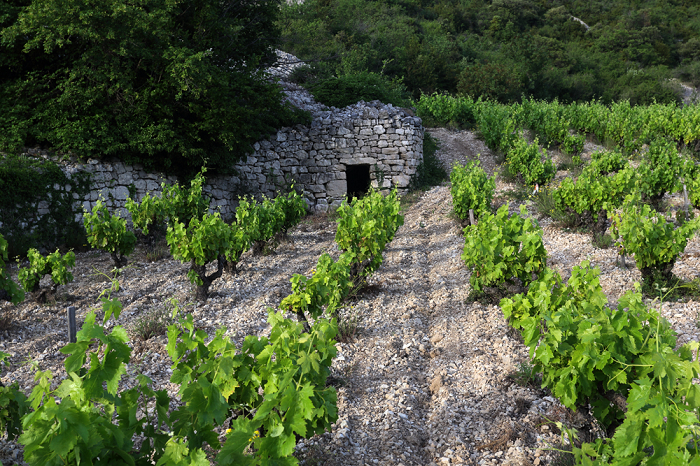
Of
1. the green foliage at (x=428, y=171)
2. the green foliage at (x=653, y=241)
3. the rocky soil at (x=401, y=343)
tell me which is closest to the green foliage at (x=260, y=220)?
the rocky soil at (x=401, y=343)

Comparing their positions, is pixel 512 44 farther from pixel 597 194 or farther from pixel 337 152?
pixel 597 194

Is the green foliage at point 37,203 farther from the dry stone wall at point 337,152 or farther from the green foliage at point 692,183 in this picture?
the green foliage at point 692,183

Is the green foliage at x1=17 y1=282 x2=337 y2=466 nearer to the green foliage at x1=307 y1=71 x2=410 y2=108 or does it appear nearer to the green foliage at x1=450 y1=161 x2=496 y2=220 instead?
the green foliage at x1=450 y1=161 x2=496 y2=220

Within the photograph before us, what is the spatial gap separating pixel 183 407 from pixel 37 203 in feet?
25.3

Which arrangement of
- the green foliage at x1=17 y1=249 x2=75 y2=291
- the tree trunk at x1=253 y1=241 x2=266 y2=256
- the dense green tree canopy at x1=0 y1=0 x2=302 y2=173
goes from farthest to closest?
the dense green tree canopy at x1=0 y1=0 x2=302 y2=173 → the tree trunk at x1=253 y1=241 x2=266 y2=256 → the green foliage at x1=17 y1=249 x2=75 y2=291

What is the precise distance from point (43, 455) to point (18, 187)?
302 inches

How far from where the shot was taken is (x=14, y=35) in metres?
8.24

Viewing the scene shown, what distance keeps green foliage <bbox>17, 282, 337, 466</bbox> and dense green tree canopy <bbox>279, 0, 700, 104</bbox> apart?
15.8 meters

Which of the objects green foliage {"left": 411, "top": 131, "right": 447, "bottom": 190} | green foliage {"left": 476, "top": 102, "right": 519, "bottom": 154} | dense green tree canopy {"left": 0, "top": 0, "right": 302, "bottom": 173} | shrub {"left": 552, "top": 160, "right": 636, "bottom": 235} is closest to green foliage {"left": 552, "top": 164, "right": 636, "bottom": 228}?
shrub {"left": 552, "top": 160, "right": 636, "bottom": 235}

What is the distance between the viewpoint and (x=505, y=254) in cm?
477

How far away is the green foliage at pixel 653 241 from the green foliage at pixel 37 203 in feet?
28.8

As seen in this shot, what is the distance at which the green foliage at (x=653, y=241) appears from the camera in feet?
16.6

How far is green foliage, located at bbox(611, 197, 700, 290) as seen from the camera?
16.6 feet

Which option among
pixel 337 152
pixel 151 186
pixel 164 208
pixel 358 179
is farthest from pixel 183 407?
pixel 358 179
